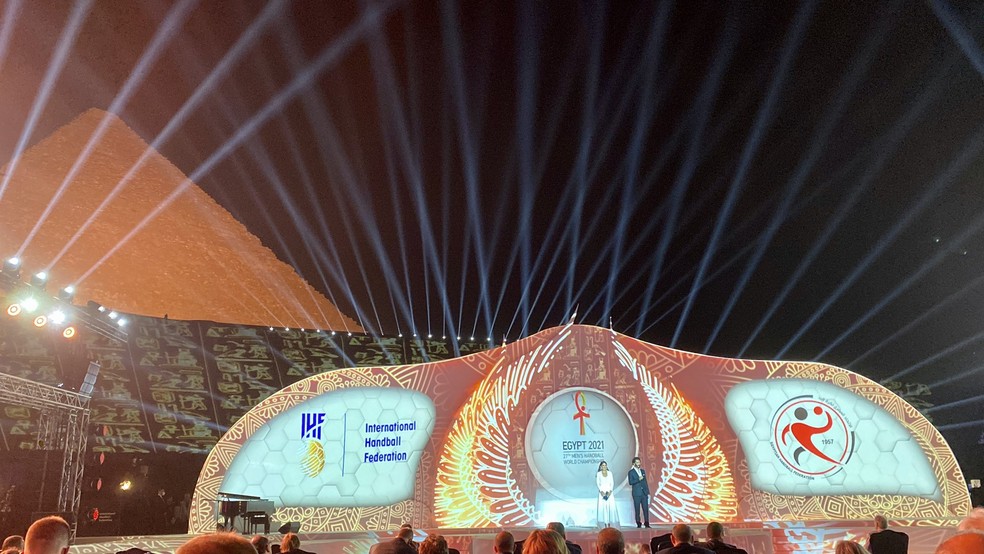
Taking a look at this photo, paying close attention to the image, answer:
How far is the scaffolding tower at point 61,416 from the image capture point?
11.2 m

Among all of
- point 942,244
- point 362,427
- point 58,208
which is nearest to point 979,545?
point 362,427

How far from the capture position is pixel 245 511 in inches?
436

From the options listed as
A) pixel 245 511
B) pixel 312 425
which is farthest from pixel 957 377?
pixel 245 511

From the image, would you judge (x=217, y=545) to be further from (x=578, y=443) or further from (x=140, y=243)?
(x=140, y=243)

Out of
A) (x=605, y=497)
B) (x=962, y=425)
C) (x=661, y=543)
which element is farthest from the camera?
(x=962, y=425)

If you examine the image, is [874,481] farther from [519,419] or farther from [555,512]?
[519,419]

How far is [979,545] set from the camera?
79.1 inches

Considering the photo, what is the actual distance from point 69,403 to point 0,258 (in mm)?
11883

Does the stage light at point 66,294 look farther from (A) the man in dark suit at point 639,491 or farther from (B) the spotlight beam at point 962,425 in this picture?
(B) the spotlight beam at point 962,425

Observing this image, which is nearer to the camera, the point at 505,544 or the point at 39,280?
the point at 505,544

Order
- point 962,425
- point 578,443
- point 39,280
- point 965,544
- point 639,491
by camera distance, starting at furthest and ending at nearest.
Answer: point 962,425 < point 578,443 < point 639,491 < point 39,280 < point 965,544

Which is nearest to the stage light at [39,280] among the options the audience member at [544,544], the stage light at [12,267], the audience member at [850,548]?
the stage light at [12,267]

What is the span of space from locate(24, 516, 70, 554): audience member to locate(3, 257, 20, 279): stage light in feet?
29.3

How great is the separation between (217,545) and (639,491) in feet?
35.5
